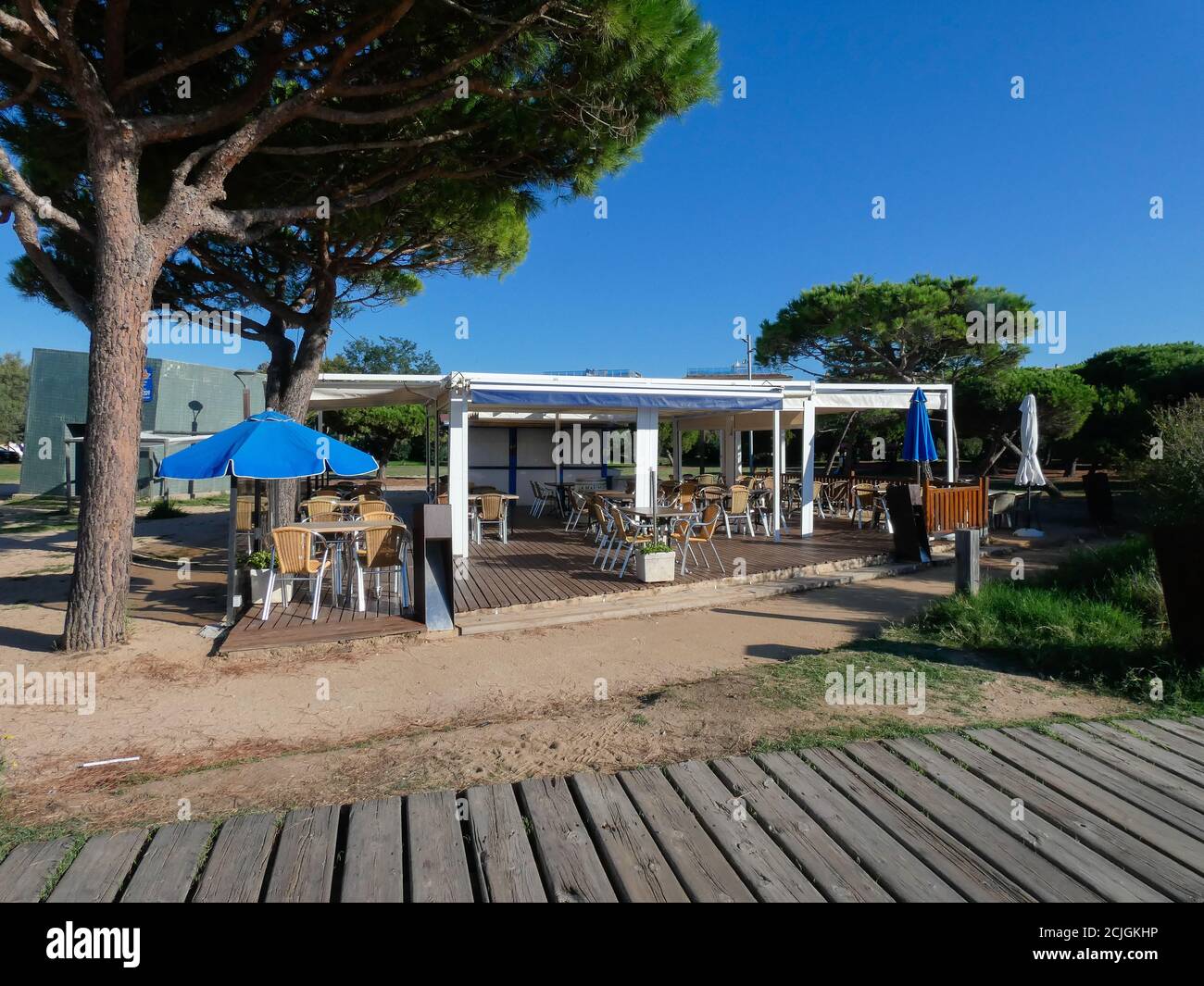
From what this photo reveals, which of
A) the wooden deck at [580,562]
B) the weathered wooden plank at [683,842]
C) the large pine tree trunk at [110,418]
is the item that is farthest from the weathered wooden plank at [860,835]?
the large pine tree trunk at [110,418]

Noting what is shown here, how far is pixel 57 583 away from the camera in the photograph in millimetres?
8711

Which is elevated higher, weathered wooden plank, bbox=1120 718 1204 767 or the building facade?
the building facade

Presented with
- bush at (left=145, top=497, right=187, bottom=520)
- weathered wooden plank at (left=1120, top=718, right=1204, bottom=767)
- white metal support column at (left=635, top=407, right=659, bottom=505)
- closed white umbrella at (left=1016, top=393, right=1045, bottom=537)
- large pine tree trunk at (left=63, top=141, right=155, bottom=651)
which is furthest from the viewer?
bush at (left=145, top=497, right=187, bottom=520)

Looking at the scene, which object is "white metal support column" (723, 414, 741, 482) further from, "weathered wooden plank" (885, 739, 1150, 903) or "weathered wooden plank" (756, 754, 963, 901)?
"weathered wooden plank" (885, 739, 1150, 903)

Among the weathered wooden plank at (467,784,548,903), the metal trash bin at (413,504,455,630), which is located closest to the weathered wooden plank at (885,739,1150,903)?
the weathered wooden plank at (467,784,548,903)

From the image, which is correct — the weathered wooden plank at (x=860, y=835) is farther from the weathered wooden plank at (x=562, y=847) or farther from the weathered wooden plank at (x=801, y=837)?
the weathered wooden plank at (x=562, y=847)

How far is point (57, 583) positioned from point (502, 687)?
23.5 feet

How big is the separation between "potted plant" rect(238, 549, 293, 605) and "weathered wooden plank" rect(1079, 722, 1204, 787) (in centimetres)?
635

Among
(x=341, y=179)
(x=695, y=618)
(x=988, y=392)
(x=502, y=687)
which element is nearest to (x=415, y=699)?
(x=502, y=687)

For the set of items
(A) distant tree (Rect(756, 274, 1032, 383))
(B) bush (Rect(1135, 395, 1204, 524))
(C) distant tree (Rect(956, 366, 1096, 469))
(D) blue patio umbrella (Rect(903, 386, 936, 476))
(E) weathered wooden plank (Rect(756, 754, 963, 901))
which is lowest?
(E) weathered wooden plank (Rect(756, 754, 963, 901))

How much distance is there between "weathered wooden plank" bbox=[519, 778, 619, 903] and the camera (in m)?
1.95

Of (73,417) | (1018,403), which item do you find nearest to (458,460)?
(1018,403)

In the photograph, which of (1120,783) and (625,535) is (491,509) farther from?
(1120,783)
